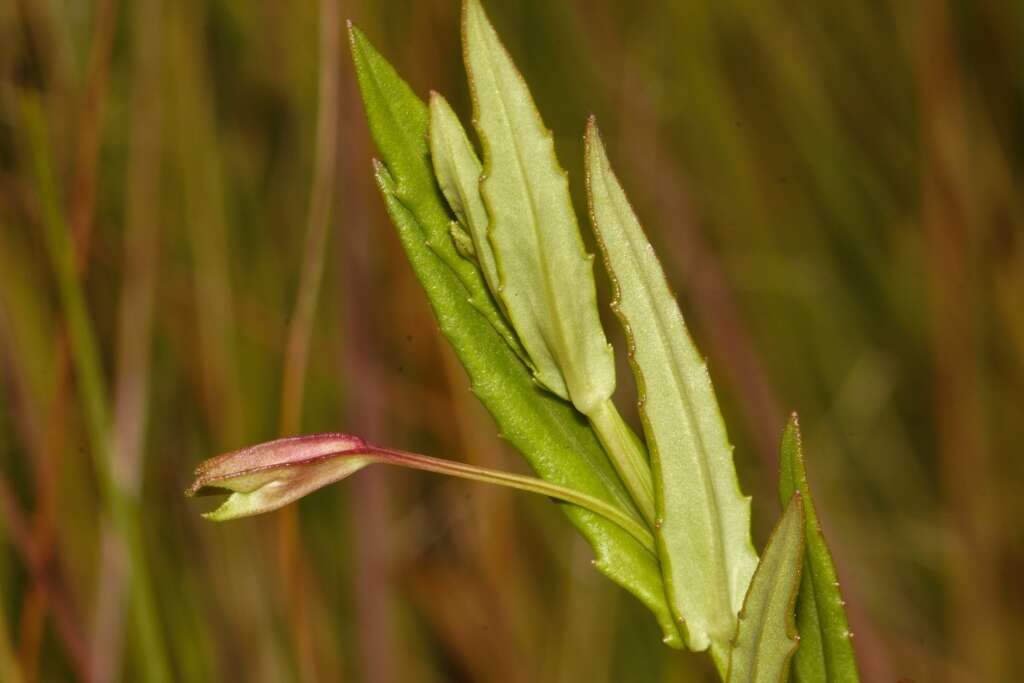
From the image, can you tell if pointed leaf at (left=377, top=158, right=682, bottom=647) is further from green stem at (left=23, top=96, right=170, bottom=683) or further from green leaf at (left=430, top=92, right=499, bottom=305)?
green stem at (left=23, top=96, right=170, bottom=683)

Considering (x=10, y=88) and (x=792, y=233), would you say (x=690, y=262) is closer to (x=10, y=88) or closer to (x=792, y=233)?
(x=792, y=233)

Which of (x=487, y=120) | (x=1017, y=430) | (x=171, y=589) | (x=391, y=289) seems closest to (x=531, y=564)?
(x=391, y=289)

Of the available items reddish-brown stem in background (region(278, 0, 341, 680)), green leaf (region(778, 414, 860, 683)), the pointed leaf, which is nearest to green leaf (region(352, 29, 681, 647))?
the pointed leaf

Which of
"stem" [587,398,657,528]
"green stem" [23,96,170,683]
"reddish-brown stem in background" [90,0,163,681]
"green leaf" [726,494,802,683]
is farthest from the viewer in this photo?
"reddish-brown stem in background" [90,0,163,681]

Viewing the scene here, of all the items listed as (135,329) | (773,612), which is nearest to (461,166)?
(773,612)

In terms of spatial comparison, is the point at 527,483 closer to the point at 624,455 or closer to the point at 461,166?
the point at 624,455

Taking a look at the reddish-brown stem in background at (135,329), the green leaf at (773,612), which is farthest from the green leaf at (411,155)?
the reddish-brown stem in background at (135,329)
